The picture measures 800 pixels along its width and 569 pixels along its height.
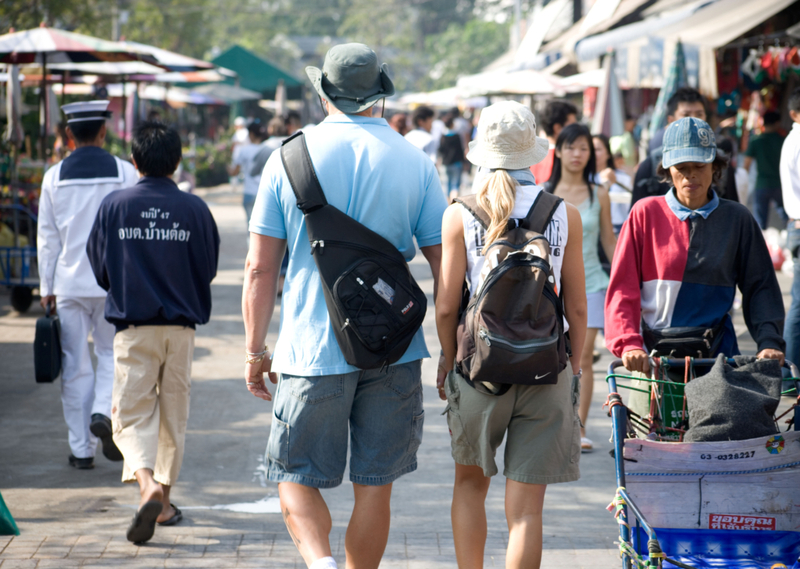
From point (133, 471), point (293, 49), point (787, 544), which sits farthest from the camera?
point (293, 49)

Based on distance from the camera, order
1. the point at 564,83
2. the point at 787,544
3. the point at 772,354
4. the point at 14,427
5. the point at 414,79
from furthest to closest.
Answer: the point at 414,79
the point at 564,83
the point at 14,427
the point at 772,354
the point at 787,544

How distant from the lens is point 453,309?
3193mm

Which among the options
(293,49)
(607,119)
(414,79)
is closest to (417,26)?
(414,79)

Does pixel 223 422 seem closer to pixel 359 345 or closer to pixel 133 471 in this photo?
pixel 133 471

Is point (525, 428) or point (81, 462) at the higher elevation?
point (525, 428)

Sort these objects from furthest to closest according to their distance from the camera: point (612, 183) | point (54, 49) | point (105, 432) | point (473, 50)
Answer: point (473, 50), point (54, 49), point (612, 183), point (105, 432)

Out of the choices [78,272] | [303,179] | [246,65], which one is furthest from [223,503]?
[246,65]

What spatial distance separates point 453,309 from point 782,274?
31.0 ft

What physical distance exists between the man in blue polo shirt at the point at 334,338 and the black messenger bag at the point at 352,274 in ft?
0.17

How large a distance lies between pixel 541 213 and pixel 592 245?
105 inches

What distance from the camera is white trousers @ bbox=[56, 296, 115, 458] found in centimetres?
520

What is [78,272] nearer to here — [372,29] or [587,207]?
[587,207]

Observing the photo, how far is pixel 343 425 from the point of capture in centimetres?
319

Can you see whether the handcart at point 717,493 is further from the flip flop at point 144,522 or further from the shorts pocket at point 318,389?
the flip flop at point 144,522
